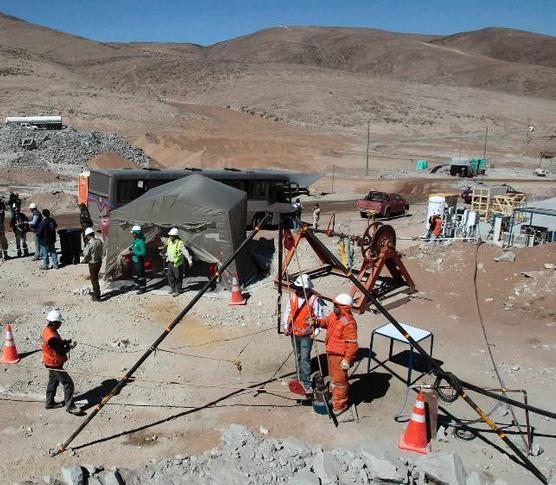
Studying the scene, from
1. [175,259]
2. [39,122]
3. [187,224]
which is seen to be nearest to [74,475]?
[175,259]

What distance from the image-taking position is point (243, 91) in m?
87.2

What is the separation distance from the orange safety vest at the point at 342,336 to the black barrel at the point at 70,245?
10.1 m

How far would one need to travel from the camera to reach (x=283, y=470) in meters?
6.76

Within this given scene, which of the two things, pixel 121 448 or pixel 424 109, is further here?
pixel 424 109

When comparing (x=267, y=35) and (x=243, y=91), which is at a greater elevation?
(x=267, y=35)

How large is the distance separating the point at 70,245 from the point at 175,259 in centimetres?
429

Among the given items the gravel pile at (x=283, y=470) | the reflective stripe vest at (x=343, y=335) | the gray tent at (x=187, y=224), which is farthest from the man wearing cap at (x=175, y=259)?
the gravel pile at (x=283, y=470)

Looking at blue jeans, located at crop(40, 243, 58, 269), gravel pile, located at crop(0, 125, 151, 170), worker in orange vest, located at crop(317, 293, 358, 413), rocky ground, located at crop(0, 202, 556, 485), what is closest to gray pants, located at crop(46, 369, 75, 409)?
rocky ground, located at crop(0, 202, 556, 485)

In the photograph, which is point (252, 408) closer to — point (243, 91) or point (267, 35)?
point (243, 91)

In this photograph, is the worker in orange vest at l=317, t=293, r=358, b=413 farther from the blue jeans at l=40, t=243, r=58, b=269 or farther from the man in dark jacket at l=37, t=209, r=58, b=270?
the blue jeans at l=40, t=243, r=58, b=269

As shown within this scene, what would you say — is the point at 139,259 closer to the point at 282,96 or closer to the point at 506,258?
the point at 506,258

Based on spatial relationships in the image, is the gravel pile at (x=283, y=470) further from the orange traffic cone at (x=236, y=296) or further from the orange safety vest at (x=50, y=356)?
the orange traffic cone at (x=236, y=296)

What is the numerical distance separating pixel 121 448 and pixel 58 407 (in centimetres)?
149

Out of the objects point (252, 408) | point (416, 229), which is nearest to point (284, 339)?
point (252, 408)
